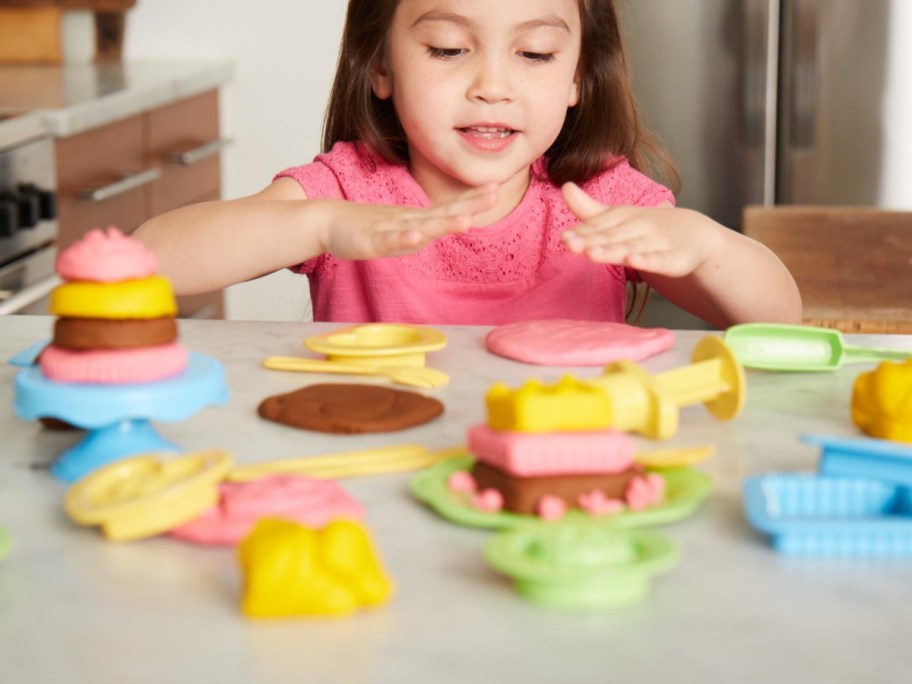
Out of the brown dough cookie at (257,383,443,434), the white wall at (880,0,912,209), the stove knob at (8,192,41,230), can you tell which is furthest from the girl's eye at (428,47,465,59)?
the white wall at (880,0,912,209)

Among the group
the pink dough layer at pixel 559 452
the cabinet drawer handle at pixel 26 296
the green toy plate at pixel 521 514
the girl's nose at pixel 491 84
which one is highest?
the girl's nose at pixel 491 84

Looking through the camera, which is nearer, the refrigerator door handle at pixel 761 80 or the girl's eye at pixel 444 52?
the girl's eye at pixel 444 52

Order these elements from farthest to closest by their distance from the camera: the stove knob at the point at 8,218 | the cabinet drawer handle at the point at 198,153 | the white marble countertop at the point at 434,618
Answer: the cabinet drawer handle at the point at 198,153 < the stove knob at the point at 8,218 < the white marble countertop at the point at 434,618

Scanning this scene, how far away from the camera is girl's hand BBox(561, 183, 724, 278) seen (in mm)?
961

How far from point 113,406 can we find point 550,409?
0.73ft

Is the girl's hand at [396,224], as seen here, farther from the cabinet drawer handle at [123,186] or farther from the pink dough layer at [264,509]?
the cabinet drawer handle at [123,186]

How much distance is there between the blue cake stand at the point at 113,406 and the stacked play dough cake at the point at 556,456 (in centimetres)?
16

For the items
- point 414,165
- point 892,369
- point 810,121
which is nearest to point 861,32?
point 810,121

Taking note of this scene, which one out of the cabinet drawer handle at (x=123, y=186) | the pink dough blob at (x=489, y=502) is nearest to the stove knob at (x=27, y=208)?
the cabinet drawer handle at (x=123, y=186)

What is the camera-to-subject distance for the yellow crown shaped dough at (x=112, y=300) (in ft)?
2.12

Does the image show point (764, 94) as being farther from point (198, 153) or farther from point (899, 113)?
point (198, 153)

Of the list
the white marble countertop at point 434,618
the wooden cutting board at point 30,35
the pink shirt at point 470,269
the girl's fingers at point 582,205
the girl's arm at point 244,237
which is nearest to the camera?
the white marble countertop at point 434,618

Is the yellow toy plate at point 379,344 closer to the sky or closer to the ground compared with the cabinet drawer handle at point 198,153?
closer to the ground

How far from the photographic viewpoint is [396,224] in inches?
40.8
